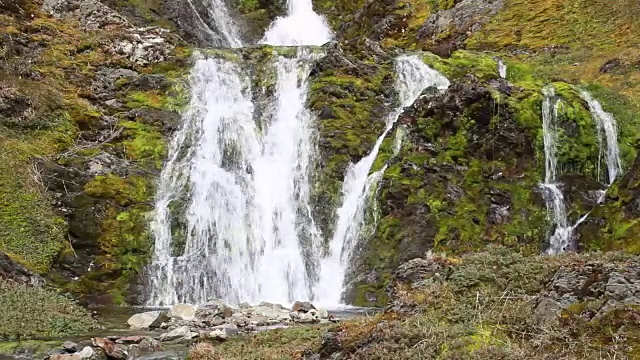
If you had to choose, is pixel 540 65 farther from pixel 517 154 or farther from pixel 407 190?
pixel 407 190

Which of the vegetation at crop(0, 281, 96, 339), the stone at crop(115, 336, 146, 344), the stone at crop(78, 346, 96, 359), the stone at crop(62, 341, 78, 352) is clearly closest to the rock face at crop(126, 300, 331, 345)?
the stone at crop(115, 336, 146, 344)

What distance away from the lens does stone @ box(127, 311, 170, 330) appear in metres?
13.1

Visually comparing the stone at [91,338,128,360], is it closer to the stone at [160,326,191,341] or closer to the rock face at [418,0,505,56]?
the stone at [160,326,191,341]

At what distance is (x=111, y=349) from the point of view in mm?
9469

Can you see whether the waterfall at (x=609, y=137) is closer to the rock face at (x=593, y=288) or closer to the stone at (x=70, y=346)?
the rock face at (x=593, y=288)

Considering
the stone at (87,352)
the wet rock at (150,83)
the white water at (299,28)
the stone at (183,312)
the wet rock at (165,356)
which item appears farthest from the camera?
the white water at (299,28)

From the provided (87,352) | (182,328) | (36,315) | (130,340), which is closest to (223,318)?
(182,328)

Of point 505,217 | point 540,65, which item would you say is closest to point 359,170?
point 505,217

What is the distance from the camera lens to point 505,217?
760 inches

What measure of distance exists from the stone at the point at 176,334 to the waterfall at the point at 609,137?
1511 cm

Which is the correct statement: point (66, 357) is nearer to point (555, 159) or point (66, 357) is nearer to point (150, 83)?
point (555, 159)

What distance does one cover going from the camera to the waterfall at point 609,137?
2038 cm

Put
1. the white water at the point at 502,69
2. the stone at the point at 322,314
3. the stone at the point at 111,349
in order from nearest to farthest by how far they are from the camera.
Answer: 1. the stone at the point at 111,349
2. the stone at the point at 322,314
3. the white water at the point at 502,69

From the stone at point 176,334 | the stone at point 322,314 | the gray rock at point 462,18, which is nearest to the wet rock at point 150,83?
the stone at point 322,314
